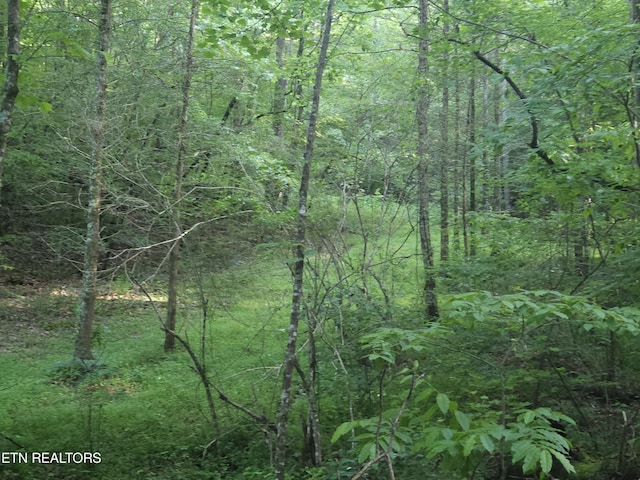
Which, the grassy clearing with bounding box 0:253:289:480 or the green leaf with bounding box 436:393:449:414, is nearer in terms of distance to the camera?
the green leaf with bounding box 436:393:449:414

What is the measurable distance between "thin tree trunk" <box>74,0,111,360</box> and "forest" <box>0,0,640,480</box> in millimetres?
42

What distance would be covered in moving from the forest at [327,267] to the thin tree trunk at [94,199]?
42 mm

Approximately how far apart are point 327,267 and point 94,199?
449 cm

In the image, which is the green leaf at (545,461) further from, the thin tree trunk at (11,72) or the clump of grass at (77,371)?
the clump of grass at (77,371)

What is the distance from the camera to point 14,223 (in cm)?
1368

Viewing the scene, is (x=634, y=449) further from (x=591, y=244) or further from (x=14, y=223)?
(x=14, y=223)

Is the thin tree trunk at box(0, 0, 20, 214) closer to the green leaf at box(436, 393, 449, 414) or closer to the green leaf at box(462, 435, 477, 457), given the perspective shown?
the green leaf at box(436, 393, 449, 414)

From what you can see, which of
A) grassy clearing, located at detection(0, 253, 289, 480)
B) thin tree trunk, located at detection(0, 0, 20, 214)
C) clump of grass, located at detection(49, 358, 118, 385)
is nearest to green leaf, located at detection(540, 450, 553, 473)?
grassy clearing, located at detection(0, 253, 289, 480)

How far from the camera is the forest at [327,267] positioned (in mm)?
4633

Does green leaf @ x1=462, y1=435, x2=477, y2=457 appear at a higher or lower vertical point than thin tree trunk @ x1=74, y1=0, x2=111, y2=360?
lower

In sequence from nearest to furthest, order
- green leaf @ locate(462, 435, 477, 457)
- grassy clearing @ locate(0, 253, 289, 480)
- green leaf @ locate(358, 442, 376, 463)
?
green leaf @ locate(462, 435, 477, 457)
green leaf @ locate(358, 442, 376, 463)
grassy clearing @ locate(0, 253, 289, 480)

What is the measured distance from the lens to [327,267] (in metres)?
6.02

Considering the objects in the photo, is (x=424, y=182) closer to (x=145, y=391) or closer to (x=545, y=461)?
(x=145, y=391)

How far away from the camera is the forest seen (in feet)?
15.2
